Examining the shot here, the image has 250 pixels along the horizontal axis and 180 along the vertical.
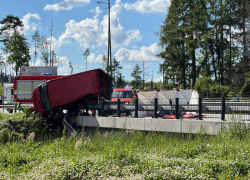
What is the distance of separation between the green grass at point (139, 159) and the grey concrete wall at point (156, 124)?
0.32 m

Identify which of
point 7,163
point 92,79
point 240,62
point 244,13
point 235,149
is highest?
point 244,13

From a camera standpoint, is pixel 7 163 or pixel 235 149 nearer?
pixel 235 149

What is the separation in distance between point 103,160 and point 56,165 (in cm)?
121

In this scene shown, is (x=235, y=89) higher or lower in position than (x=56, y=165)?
higher

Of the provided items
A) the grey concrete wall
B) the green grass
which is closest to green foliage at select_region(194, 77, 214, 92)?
the grey concrete wall

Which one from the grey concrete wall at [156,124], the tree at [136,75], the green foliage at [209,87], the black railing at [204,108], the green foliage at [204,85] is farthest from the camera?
the tree at [136,75]

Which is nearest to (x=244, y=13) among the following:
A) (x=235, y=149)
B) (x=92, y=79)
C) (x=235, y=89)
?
(x=235, y=89)

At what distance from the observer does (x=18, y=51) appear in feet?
149

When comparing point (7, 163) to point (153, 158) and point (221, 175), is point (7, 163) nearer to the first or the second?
point (153, 158)

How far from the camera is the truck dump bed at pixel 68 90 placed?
14.2 m

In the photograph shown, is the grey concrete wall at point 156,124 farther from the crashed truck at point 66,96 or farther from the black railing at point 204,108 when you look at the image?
the crashed truck at point 66,96

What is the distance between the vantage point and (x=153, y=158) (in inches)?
310

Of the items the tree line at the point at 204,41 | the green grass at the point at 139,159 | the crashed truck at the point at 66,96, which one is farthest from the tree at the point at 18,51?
the green grass at the point at 139,159

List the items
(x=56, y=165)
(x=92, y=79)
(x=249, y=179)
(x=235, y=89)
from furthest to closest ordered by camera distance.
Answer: (x=235, y=89) < (x=92, y=79) < (x=56, y=165) < (x=249, y=179)
